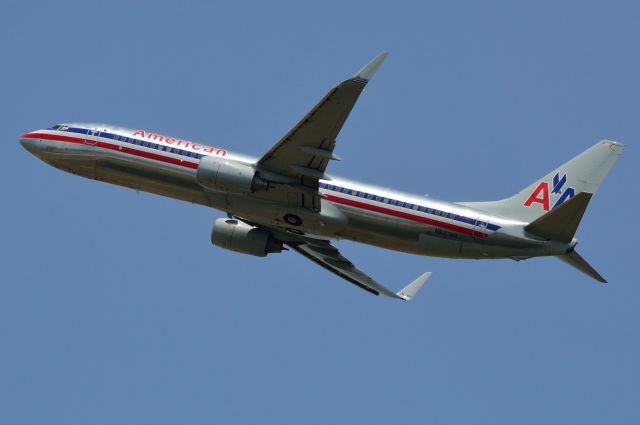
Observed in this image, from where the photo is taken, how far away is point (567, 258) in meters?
58.1

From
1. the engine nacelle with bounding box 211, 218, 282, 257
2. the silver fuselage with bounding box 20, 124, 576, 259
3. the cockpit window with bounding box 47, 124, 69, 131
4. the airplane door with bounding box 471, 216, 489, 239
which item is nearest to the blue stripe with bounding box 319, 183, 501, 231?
the silver fuselage with bounding box 20, 124, 576, 259

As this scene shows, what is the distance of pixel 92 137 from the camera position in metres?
63.9

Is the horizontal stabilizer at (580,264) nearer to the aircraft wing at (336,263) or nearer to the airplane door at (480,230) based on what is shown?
the airplane door at (480,230)

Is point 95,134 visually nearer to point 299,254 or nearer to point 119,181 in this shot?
point 119,181

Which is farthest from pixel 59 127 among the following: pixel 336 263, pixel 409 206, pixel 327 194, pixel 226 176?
pixel 409 206

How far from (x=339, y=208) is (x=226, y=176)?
260 inches

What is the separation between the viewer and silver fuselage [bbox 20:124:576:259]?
59.1 m

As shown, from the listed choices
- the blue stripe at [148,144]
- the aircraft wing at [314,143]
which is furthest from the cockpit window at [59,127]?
the aircraft wing at [314,143]

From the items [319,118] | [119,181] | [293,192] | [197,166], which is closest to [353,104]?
[319,118]

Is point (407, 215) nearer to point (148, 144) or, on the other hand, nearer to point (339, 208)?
point (339, 208)

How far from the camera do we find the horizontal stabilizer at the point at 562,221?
181 feet

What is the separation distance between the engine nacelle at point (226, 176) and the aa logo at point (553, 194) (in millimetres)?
15479

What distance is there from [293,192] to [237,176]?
3227 millimetres

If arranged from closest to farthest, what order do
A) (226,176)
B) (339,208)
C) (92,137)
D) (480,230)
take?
(226,176) → (480,230) → (339,208) → (92,137)
